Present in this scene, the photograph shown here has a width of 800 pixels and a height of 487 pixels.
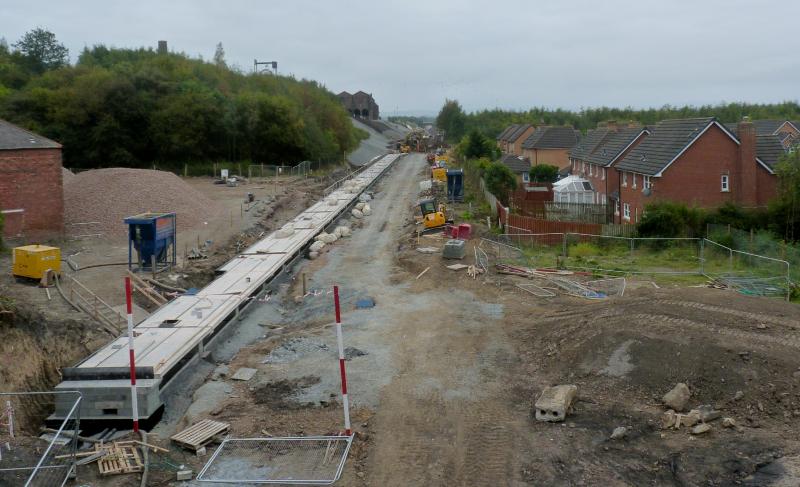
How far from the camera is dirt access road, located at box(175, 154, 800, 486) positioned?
1148 cm

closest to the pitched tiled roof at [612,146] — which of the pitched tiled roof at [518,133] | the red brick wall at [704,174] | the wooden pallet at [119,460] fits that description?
the red brick wall at [704,174]

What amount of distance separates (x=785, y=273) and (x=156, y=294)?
20.3 metres

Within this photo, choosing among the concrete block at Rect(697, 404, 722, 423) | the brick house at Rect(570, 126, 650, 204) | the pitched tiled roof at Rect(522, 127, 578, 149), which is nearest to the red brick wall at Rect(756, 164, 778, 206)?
the brick house at Rect(570, 126, 650, 204)

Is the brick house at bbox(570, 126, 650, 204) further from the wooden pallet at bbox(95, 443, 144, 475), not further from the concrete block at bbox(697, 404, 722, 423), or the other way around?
the wooden pallet at bbox(95, 443, 144, 475)

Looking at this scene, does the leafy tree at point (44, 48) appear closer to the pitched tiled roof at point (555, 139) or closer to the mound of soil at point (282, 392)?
the pitched tiled roof at point (555, 139)

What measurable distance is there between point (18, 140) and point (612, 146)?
3345 cm

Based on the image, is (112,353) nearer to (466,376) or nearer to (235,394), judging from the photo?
(235,394)

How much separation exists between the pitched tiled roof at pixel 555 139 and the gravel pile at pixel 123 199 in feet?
124

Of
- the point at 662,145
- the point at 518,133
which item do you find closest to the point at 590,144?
the point at 662,145

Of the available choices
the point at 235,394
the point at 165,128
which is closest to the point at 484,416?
the point at 235,394

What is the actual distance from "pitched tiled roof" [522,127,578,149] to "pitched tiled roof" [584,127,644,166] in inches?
709

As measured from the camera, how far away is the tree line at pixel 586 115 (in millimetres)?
108625

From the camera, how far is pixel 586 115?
446 feet

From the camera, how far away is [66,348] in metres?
17.5
